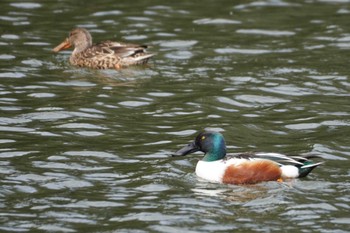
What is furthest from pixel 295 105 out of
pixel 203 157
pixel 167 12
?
pixel 167 12

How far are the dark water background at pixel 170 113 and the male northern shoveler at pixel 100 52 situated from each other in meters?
0.26

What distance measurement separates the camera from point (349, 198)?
400 inches

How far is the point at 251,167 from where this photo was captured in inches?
430

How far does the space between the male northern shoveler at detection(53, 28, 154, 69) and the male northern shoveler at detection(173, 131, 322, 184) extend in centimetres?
549

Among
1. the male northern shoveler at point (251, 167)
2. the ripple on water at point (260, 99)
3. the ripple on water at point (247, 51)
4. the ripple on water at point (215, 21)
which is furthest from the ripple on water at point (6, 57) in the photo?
the male northern shoveler at point (251, 167)

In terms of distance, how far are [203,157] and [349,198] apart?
6.29 feet

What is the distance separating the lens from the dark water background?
981cm

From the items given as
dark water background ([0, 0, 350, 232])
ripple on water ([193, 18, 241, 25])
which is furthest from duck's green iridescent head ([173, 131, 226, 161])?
ripple on water ([193, 18, 241, 25])

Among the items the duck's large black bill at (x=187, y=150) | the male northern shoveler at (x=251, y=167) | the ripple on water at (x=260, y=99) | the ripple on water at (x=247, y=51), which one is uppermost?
the duck's large black bill at (x=187, y=150)

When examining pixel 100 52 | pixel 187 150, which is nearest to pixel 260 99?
pixel 100 52

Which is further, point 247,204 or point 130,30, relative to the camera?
point 130,30

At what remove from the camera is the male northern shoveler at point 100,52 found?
16.5 m

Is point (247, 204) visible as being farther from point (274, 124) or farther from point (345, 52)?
point (345, 52)

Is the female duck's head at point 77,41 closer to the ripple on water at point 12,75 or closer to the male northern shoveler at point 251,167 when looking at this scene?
the ripple on water at point 12,75
